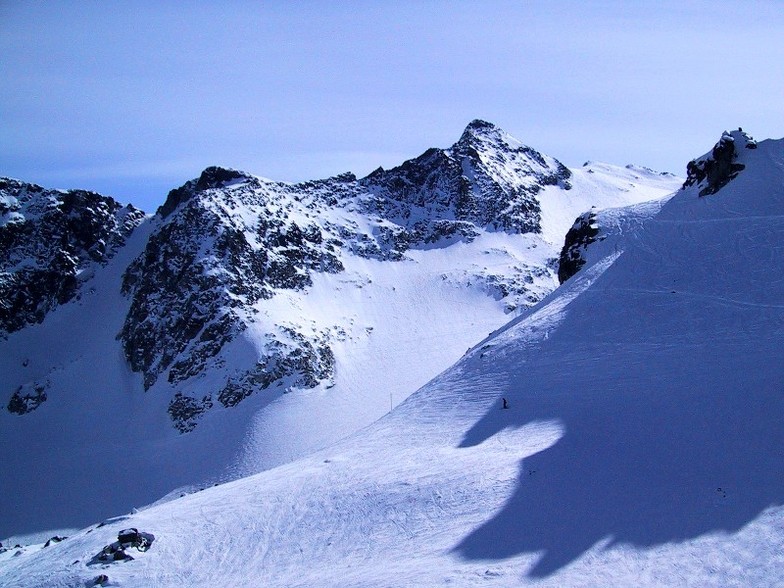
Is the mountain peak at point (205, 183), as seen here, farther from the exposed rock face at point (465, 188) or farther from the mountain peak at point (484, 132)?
the mountain peak at point (484, 132)

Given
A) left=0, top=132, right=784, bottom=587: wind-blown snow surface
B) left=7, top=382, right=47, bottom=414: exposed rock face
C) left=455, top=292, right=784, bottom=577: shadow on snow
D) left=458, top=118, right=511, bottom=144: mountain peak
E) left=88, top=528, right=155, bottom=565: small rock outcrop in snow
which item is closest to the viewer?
left=0, top=132, right=784, bottom=587: wind-blown snow surface

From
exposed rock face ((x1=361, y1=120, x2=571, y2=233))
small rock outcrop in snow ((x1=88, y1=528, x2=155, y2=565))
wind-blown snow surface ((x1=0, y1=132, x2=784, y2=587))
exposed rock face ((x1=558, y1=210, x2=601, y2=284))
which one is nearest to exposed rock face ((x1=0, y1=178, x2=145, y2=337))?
exposed rock face ((x1=361, y1=120, x2=571, y2=233))

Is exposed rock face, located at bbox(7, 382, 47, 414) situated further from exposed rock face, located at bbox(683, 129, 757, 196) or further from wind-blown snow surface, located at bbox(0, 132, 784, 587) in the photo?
exposed rock face, located at bbox(683, 129, 757, 196)

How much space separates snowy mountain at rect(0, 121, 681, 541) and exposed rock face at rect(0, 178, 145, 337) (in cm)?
47

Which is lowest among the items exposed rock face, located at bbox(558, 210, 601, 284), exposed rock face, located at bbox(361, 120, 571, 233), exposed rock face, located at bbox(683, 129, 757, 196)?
exposed rock face, located at bbox(558, 210, 601, 284)

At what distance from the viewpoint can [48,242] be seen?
11381 cm

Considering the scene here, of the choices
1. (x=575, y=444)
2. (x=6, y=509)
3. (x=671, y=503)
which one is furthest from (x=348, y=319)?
(x=671, y=503)

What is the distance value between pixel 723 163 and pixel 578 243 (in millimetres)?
13071

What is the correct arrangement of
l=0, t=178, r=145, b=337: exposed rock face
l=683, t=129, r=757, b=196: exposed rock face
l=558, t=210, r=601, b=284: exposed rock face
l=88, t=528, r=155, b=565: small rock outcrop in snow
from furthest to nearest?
l=0, t=178, r=145, b=337: exposed rock face
l=558, t=210, r=601, b=284: exposed rock face
l=683, t=129, r=757, b=196: exposed rock face
l=88, t=528, r=155, b=565: small rock outcrop in snow

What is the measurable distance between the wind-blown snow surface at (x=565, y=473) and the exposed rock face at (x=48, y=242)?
83.6 metres

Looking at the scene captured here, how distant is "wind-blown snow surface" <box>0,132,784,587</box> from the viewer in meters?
20.1

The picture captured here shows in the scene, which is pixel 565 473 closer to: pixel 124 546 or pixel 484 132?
pixel 124 546

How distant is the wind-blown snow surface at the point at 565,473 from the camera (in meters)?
20.1

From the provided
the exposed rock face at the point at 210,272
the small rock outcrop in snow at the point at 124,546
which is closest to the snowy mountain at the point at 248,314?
the exposed rock face at the point at 210,272
